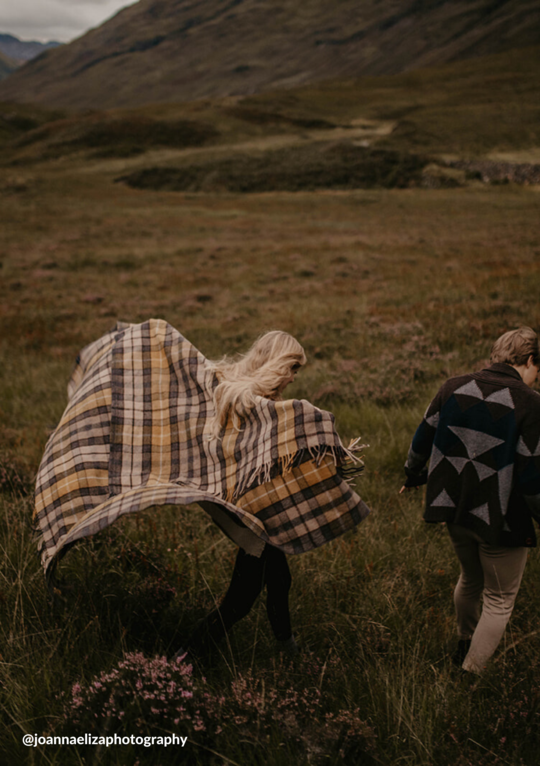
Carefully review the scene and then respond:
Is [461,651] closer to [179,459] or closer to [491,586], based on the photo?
[491,586]

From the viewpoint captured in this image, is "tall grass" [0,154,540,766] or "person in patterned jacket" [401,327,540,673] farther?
"person in patterned jacket" [401,327,540,673]

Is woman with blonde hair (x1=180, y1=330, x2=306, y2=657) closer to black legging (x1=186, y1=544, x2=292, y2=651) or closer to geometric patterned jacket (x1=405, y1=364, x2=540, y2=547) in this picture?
black legging (x1=186, y1=544, x2=292, y2=651)

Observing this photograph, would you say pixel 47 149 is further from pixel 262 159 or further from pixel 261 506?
pixel 261 506

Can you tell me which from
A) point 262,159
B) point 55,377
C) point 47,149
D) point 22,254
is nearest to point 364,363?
point 55,377

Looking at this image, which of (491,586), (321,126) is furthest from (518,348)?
(321,126)

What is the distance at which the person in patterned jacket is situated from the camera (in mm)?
2406

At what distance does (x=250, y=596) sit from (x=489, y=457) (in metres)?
1.45

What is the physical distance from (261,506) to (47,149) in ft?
279

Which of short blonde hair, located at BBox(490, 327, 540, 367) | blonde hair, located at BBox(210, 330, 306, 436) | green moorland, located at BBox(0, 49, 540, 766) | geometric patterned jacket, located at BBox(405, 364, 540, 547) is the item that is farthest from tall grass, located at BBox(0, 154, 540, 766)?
short blonde hair, located at BBox(490, 327, 540, 367)

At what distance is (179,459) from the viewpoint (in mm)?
2770

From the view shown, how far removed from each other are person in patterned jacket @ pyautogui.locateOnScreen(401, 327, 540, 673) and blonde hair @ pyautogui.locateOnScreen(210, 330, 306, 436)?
0.86 meters

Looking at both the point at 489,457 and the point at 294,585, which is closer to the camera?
the point at 489,457

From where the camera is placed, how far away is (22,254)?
1930cm

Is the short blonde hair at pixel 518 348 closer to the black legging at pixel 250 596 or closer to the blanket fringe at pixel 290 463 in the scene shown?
the blanket fringe at pixel 290 463
